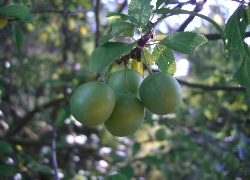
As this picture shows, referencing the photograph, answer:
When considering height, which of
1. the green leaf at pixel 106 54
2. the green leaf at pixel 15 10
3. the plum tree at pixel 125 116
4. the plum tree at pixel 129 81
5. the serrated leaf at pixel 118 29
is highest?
the green leaf at pixel 15 10

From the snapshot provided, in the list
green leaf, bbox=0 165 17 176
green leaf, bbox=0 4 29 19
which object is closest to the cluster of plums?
green leaf, bbox=0 4 29 19

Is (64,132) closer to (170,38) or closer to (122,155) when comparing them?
(122,155)

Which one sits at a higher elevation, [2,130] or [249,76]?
[249,76]

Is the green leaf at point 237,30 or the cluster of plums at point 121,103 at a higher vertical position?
the green leaf at point 237,30

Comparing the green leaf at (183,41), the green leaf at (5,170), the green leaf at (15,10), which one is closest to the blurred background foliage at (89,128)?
the green leaf at (5,170)

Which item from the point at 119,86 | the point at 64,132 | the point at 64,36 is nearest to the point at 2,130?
the point at 64,132

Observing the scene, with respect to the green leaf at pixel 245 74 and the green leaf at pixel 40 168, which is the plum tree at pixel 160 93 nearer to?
the green leaf at pixel 245 74

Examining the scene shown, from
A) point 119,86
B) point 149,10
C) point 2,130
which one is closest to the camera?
point 149,10
